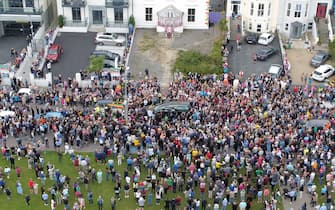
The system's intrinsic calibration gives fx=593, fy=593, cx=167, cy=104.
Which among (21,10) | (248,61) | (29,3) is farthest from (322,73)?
(21,10)

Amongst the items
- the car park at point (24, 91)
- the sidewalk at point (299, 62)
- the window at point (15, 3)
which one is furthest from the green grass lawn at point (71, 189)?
the window at point (15, 3)

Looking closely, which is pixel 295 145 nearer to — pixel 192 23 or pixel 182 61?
pixel 182 61

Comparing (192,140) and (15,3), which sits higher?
(15,3)

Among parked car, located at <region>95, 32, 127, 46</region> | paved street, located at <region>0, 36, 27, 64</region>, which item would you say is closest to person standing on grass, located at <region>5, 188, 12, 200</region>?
paved street, located at <region>0, 36, 27, 64</region>

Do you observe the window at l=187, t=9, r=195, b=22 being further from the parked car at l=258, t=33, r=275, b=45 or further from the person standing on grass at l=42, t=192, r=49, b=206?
the person standing on grass at l=42, t=192, r=49, b=206

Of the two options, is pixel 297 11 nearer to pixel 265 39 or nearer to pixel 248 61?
pixel 265 39

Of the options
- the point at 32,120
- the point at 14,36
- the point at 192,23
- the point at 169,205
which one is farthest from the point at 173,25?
the point at 169,205

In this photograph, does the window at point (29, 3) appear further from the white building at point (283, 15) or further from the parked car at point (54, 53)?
the white building at point (283, 15)
